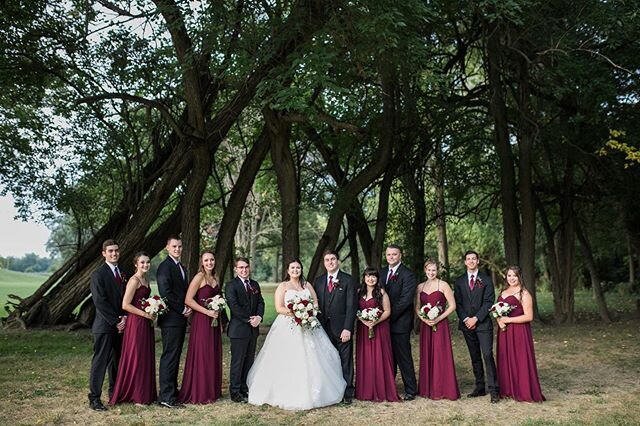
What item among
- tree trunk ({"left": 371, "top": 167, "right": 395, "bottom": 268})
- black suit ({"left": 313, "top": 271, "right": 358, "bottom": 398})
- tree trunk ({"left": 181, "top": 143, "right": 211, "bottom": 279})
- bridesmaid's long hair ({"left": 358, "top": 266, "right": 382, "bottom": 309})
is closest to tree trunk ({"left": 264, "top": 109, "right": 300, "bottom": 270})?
tree trunk ({"left": 181, "top": 143, "right": 211, "bottom": 279})

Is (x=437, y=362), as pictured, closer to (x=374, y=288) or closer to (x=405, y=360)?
(x=405, y=360)

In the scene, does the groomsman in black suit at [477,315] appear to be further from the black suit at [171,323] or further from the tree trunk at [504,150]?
the tree trunk at [504,150]

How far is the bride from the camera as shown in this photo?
319 inches

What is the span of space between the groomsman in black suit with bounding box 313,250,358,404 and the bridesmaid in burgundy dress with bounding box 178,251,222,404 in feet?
4.72

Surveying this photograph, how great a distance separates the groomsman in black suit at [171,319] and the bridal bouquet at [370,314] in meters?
2.23

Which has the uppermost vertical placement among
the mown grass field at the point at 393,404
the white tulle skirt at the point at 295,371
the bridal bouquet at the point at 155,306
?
the bridal bouquet at the point at 155,306

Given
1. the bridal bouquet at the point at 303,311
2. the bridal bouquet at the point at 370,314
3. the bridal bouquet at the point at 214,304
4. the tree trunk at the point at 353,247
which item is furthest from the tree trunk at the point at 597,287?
the bridal bouquet at the point at 214,304

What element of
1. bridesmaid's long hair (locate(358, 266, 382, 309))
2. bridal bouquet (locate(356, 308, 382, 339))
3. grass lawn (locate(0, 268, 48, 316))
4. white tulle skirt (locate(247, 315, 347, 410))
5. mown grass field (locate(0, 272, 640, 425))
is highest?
grass lawn (locate(0, 268, 48, 316))

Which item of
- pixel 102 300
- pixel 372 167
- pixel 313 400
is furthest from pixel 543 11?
pixel 102 300

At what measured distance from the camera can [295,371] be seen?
8.16m

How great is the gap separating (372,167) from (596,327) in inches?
296

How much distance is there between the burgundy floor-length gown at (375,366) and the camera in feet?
27.8

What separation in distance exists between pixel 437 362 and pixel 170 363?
11.3 feet

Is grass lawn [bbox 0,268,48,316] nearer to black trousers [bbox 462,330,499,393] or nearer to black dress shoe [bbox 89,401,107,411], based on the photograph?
black dress shoe [bbox 89,401,107,411]
